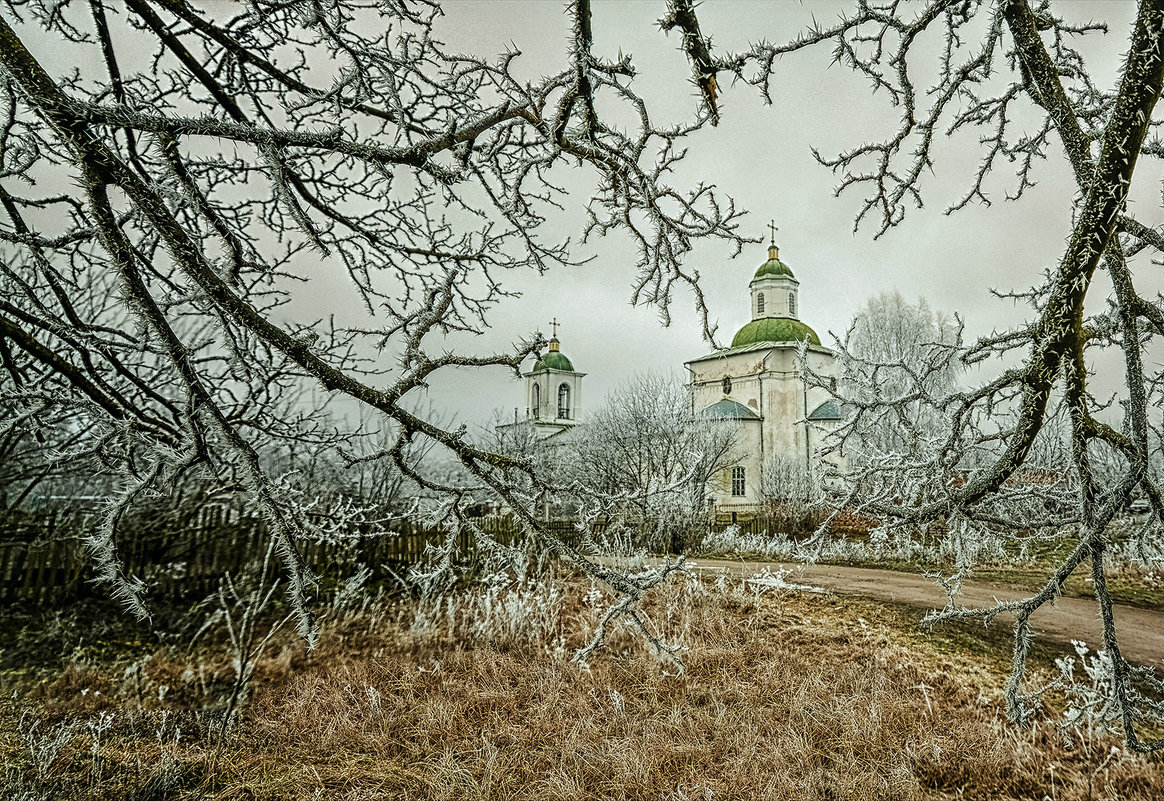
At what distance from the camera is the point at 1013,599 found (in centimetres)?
874

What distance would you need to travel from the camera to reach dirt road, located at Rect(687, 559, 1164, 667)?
6627 millimetres

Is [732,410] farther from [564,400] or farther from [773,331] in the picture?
[564,400]

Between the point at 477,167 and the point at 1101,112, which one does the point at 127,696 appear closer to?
the point at 477,167

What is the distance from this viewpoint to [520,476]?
2.89 metres

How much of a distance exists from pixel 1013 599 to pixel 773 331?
2501cm

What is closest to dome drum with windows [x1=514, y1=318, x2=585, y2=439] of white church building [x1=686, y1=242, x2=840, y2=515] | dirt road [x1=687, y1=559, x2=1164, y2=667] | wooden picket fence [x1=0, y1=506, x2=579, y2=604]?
white church building [x1=686, y1=242, x2=840, y2=515]

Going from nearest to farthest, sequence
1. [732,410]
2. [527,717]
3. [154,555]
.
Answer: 1. [527,717]
2. [154,555]
3. [732,410]

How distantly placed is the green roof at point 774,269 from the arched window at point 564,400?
1501cm

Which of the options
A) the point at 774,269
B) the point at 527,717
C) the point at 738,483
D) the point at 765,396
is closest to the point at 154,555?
the point at 527,717

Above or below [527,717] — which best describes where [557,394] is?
above

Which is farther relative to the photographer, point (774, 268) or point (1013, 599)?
point (774, 268)

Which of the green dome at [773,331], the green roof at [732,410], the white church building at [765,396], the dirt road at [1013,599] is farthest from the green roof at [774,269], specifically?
the dirt road at [1013,599]

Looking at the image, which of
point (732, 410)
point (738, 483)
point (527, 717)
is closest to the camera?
point (527, 717)

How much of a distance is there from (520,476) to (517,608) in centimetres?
409
